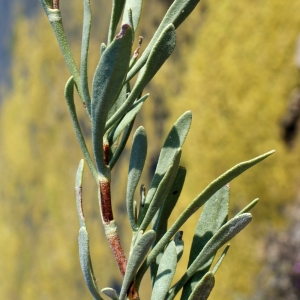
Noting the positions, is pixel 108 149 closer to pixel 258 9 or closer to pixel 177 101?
pixel 258 9

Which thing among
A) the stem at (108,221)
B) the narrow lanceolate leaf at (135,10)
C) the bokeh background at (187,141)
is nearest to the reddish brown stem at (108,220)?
the stem at (108,221)

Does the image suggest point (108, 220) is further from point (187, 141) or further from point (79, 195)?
point (187, 141)

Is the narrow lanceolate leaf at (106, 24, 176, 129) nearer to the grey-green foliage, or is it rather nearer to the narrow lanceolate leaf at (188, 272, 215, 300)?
the grey-green foliage

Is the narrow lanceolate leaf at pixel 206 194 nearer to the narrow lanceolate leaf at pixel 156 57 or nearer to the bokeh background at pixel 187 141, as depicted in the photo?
the narrow lanceolate leaf at pixel 156 57

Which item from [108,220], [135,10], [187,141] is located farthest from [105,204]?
[187,141]

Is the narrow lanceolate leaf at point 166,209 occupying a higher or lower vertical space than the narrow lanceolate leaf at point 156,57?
lower

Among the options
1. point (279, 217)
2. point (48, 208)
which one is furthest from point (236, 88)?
point (48, 208)
